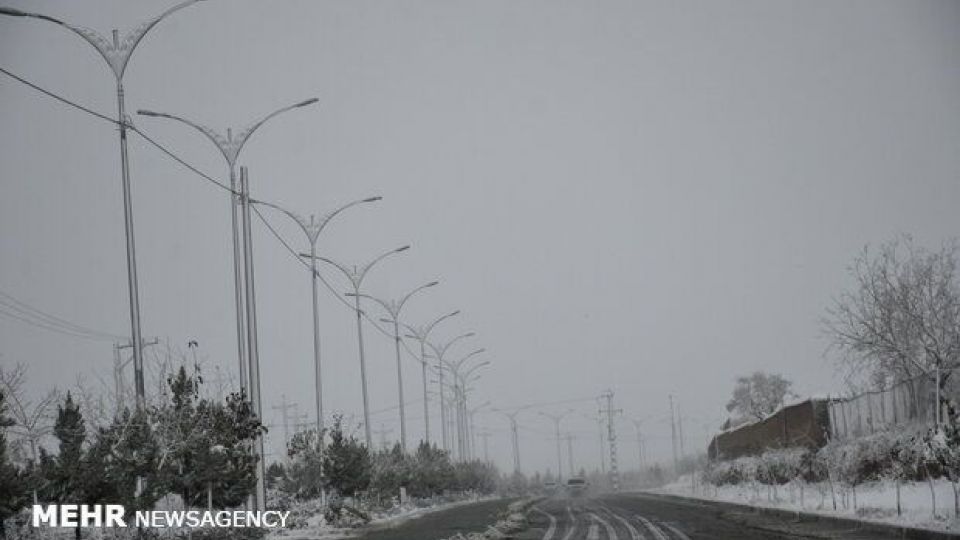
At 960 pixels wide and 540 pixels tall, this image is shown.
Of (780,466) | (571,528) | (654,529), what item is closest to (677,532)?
(654,529)

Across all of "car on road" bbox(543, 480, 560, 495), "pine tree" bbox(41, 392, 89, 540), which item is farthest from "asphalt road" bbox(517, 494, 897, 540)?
"car on road" bbox(543, 480, 560, 495)

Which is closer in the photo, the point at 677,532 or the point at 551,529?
the point at 677,532

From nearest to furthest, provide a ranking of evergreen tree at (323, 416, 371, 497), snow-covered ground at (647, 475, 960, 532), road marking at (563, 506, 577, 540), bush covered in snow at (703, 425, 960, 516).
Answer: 1. bush covered in snow at (703, 425, 960, 516)
2. snow-covered ground at (647, 475, 960, 532)
3. road marking at (563, 506, 577, 540)
4. evergreen tree at (323, 416, 371, 497)

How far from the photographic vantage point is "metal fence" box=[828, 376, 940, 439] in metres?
37.2

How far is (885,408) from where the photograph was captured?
1649 inches

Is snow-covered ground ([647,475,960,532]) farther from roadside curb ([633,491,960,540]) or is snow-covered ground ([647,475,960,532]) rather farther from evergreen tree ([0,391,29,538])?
evergreen tree ([0,391,29,538])

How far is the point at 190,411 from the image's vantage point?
2898 centimetres

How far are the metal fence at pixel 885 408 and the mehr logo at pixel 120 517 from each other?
19.9 meters

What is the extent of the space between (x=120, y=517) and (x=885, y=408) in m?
27.6

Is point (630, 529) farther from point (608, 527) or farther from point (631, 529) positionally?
→ point (608, 527)

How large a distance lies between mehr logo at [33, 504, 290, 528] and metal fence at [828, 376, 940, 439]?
19.9 meters

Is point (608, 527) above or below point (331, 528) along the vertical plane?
below

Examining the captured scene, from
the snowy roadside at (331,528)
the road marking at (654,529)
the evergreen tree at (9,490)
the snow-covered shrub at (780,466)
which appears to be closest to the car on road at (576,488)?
the snow-covered shrub at (780,466)

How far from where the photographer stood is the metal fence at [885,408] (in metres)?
37.2
